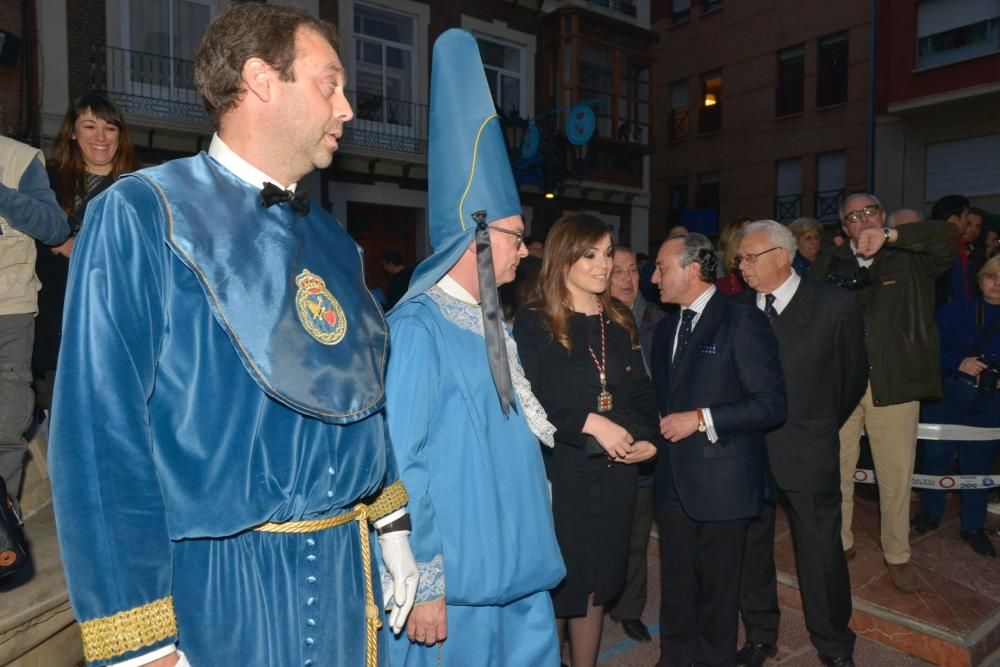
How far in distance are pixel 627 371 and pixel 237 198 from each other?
2158mm

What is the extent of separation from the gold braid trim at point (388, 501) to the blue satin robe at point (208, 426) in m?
0.19

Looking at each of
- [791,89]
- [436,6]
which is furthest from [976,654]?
[791,89]

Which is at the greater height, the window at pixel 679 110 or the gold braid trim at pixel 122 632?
the window at pixel 679 110

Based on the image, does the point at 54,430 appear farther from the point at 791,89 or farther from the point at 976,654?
the point at 791,89

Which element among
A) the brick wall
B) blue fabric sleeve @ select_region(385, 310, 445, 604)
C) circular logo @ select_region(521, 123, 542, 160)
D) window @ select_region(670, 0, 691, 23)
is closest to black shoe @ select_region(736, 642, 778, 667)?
blue fabric sleeve @ select_region(385, 310, 445, 604)

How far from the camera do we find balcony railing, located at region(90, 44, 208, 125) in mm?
10766

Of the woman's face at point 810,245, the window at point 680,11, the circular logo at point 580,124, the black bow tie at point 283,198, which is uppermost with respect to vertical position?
the window at point 680,11

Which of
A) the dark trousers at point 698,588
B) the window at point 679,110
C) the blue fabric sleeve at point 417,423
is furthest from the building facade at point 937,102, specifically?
the blue fabric sleeve at point 417,423

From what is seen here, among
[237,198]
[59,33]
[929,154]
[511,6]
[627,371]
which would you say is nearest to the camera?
[237,198]

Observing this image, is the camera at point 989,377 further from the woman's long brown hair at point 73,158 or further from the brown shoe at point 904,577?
the woman's long brown hair at point 73,158

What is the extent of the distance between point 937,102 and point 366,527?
19768mm

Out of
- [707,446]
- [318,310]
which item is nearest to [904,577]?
[707,446]

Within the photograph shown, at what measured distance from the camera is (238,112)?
5.07 ft

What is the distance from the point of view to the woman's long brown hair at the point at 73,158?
3.24 m
